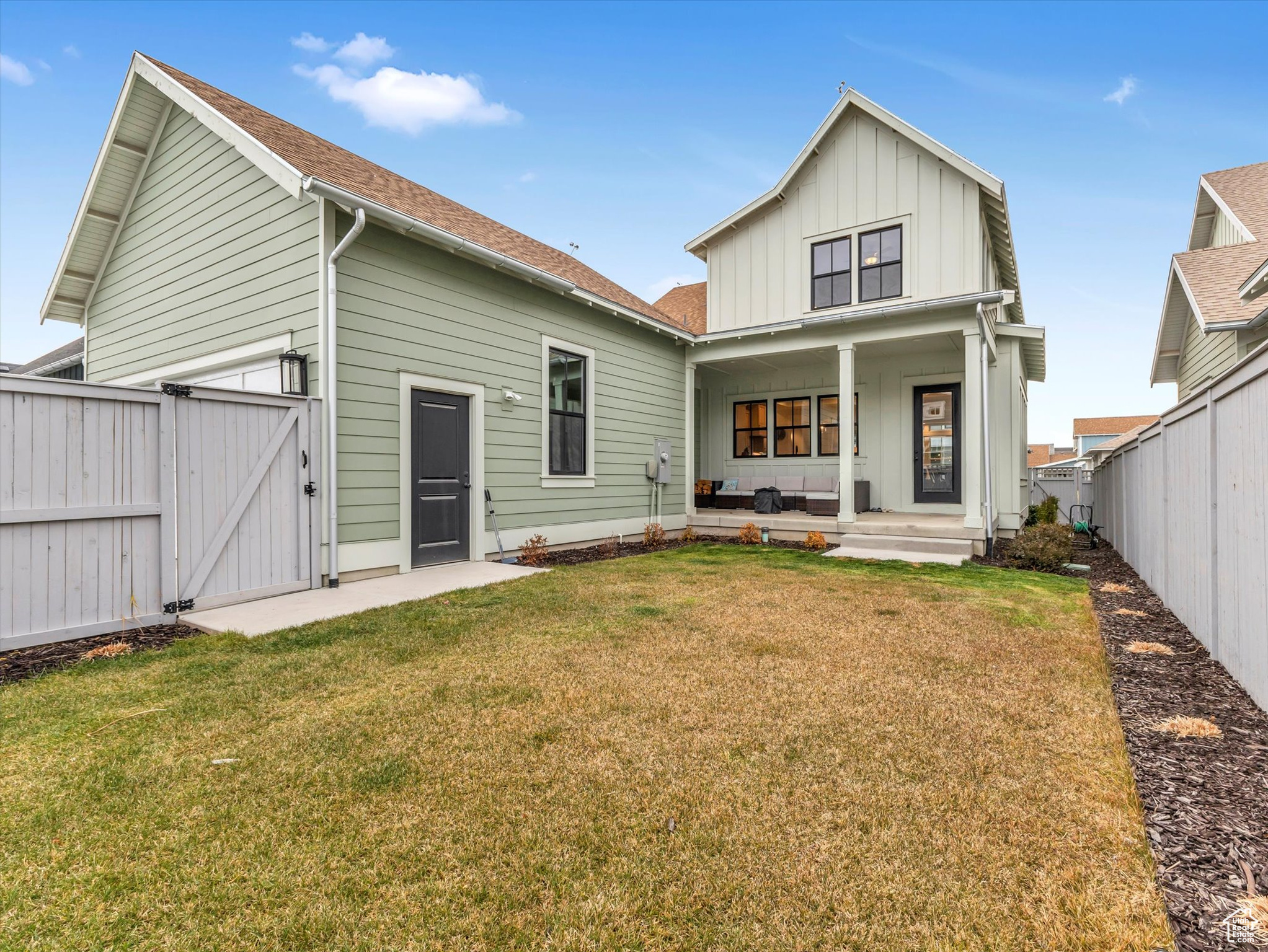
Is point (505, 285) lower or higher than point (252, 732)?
higher

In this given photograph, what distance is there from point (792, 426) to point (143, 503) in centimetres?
1043

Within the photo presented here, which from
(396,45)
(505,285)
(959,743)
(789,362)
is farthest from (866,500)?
(396,45)

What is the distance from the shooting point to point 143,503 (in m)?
4.56

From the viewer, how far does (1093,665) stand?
3.60m

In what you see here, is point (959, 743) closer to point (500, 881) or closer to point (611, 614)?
point (500, 881)

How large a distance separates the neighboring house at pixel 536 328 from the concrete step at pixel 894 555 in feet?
1.78

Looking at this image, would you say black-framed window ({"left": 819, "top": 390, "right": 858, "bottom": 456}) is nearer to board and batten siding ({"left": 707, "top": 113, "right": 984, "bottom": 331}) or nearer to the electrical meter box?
board and batten siding ({"left": 707, "top": 113, "right": 984, "bottom": 331})

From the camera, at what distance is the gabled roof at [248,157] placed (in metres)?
6.20

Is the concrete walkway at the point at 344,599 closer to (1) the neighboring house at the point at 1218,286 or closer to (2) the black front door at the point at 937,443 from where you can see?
(2) the black front door at the point at 937,443

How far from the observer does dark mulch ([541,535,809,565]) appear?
26.1 feet

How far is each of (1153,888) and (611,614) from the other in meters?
3.58

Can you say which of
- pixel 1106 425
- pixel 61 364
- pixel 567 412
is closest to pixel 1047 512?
pixel 567 412

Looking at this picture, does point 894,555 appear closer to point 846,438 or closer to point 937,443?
point 846,438

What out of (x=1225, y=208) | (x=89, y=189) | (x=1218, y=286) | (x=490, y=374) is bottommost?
(x=490, y=374)
